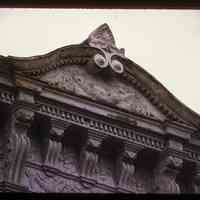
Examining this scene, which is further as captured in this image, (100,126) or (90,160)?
(100,126)

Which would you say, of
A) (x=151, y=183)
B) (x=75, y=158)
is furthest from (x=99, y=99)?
(x=151, y=183)

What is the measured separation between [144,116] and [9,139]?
1.65 meters

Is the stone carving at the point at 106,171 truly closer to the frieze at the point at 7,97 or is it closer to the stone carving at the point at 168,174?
the stone carving at the point at 168,174

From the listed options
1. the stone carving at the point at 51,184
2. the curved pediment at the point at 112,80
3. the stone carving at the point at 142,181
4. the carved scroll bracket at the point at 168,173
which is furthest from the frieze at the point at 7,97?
the carved scroll bracket at the point at 168,173

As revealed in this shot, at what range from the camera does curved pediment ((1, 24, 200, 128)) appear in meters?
6.36

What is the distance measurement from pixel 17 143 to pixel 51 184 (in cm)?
53

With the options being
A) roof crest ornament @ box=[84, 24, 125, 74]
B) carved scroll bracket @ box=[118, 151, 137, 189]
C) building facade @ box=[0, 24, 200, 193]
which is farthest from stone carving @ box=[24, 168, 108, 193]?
roof crest ornament @ box=[84, 24, 125, 74]

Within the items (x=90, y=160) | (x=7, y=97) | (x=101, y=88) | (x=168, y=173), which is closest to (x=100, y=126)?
(x=90, y=160)

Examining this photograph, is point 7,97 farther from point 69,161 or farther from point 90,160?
point 90,160

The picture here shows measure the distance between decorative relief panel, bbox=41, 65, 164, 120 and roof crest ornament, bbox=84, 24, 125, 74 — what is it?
143mm

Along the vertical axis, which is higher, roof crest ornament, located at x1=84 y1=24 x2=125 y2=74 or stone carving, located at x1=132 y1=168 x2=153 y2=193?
roof crest ornament, located at x1=84 y1=24 x2=125 y2=74

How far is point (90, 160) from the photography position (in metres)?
5.96

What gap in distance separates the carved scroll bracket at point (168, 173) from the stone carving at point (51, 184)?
82 centimetres

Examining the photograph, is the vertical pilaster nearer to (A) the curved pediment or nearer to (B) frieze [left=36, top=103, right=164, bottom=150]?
(B) frieze [left=36, top=103, right=164, bottom=150]
